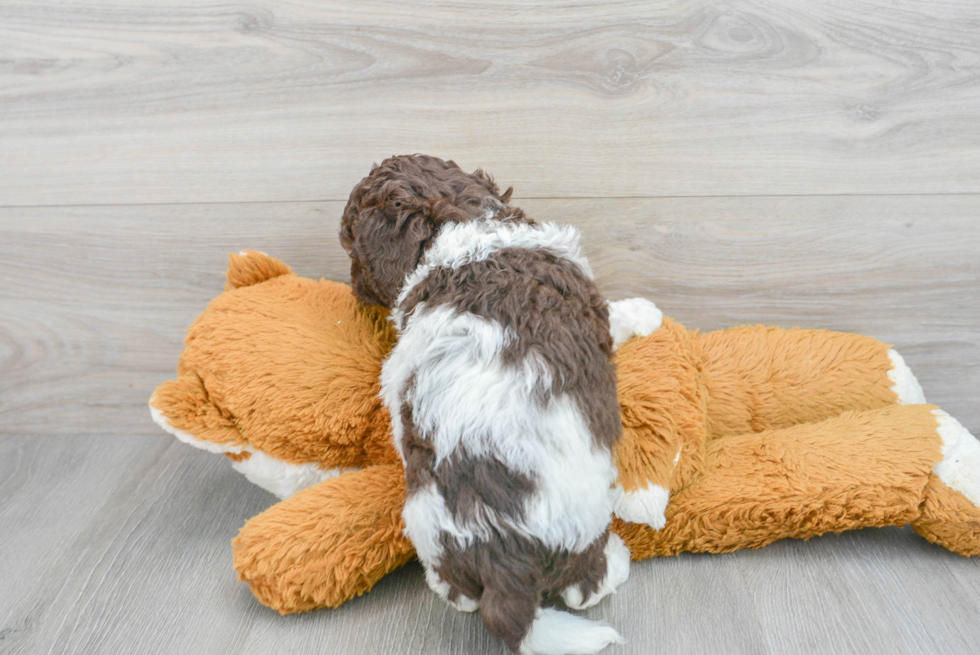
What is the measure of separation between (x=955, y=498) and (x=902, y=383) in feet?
Answer: 0.56

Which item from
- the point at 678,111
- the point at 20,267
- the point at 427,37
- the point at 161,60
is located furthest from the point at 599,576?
the point at 20,267

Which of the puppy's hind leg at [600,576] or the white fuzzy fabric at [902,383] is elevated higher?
the white fuzzy fabric at [902,383]

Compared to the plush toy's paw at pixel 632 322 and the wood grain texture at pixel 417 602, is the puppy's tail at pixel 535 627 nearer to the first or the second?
the wood grain texture at pixel 417 602

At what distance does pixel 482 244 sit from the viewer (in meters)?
0.72

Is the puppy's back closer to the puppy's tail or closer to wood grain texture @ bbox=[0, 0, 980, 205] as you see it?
the puppy's tail

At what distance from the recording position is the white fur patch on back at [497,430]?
0.65 metres

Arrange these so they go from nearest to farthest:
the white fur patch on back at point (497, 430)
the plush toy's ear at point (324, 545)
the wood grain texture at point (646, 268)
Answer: the white fur patch on back at point (497, 430), the plush toy's ear at point (324, 545), the wood grain texture at point (646, 268)

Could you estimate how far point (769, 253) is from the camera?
1014mm

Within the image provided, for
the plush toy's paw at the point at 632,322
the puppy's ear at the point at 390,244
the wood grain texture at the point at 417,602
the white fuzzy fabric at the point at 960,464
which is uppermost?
the puppy's ear at the point at 390,244

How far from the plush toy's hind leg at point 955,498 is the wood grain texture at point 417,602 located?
0.04 m

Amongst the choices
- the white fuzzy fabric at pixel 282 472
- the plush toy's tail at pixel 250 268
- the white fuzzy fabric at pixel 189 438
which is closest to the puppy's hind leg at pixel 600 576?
the white fuzzy fabric at pixel 282 472

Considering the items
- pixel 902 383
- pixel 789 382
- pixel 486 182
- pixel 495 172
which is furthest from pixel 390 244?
pixel 902 383

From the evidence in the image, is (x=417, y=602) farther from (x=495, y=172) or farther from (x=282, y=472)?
(x=495, y=172)

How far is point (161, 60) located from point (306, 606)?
0.76 metres
